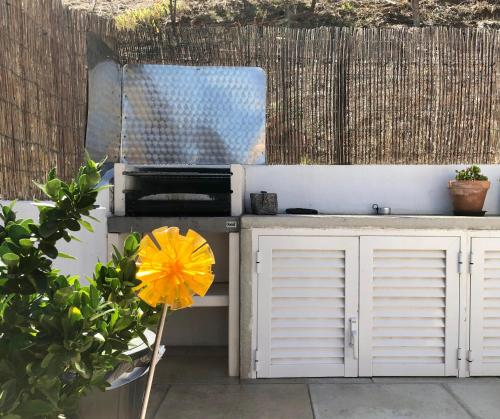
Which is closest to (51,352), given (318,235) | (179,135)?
(318,235)

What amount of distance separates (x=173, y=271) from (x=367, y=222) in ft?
6.34

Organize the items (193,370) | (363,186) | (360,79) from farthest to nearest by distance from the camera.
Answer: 1. (360,79)
2. (363,186)
3. (193,370)

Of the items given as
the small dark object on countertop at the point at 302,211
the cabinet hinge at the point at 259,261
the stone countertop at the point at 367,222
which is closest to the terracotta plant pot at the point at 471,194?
the stone countertop at the point at 367,222

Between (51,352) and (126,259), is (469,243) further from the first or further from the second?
(51,352)

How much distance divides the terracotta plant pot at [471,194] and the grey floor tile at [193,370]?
5.79ft

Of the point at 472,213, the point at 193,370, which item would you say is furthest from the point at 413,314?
the point at 193,370

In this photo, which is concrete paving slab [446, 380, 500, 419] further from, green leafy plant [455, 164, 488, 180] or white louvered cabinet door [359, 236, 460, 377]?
green leafy plant [455, 164, 488, 180]

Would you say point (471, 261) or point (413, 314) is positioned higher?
point (471, 261)

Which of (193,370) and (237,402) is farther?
(193,370)

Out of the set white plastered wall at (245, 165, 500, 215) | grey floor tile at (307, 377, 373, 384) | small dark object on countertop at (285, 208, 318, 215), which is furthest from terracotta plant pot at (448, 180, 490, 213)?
grey floor tile at (307, 377, 373, 384)

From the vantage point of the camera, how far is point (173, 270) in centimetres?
77

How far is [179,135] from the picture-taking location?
3.67m

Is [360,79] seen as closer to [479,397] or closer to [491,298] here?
[491,298]

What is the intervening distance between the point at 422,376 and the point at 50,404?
234 cm
